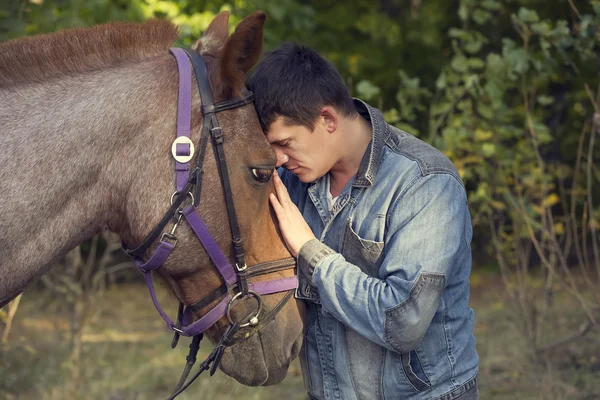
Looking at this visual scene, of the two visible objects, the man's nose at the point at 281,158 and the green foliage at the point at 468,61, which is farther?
the green foliage at the point at 468,61

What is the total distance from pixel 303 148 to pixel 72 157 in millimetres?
734

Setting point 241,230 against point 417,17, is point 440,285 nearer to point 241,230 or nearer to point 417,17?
point 241,230

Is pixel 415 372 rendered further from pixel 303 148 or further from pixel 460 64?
pixel 460 64

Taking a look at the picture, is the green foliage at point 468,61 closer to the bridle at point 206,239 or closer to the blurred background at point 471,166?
the blurred background at point 471,166

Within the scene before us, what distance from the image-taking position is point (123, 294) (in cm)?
856

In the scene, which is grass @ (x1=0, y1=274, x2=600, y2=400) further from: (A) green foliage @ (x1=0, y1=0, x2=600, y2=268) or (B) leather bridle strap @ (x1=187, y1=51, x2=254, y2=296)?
(B) leather bridle strap @ (x1=187, y1=51, x2=254, y2=296)

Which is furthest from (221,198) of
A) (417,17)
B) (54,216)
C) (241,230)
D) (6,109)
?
(417,17)

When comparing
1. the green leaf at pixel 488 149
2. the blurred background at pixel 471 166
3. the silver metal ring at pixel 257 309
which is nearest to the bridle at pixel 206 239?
the silver metal ring at pixel 257 309

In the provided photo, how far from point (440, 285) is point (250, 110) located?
2.69 ft

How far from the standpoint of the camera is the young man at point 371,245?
233 cm

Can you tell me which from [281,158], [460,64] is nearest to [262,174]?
[281,158]

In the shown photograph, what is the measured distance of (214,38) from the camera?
2.53 m

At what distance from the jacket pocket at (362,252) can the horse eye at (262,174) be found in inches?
13.2

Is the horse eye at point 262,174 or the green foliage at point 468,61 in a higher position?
the horse eye at point 262,174
